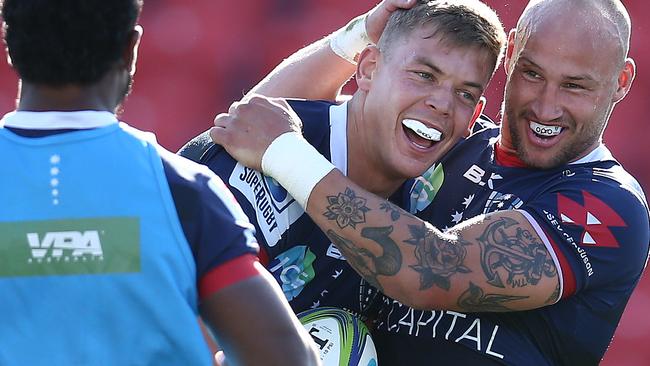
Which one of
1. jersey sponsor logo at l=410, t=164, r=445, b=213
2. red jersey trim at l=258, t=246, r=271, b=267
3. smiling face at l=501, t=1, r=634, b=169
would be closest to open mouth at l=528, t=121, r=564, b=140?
smiling face at l=501, t=1, r=634, b=169

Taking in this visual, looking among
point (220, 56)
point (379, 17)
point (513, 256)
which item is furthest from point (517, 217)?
point (220, 56)

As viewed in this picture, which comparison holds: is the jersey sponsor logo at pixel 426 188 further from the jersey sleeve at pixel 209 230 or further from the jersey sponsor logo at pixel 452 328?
the jersey sleeve at pixel 209 230

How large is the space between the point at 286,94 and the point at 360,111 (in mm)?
417

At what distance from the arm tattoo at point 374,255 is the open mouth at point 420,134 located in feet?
1.25

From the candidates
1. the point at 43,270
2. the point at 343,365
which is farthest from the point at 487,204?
the point at 43,270

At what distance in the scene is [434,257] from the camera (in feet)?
10.1

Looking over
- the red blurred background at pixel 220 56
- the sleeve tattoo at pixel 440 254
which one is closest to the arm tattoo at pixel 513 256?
the sleeve tattoo at pixel 440 254

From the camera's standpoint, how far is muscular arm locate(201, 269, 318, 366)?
6.87 ft

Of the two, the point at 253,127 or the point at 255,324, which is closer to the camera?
the point at 255,324

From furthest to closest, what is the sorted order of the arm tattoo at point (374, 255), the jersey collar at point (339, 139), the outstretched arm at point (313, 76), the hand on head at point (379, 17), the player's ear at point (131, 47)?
the outstretched arm at point (313, 76)
the hand on head at point (379, 17)
the jersey collar at point (339, 139)
the arm tattoo at point (374, 255)
the player's ear at point (131, 47)

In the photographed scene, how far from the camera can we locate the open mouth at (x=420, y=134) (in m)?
3.27

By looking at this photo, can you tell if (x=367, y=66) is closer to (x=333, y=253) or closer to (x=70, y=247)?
(x=333, y=253)

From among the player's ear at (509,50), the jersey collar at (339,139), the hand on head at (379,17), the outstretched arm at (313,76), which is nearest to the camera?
the jersey collar at (339,139)

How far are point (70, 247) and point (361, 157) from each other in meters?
1.52
